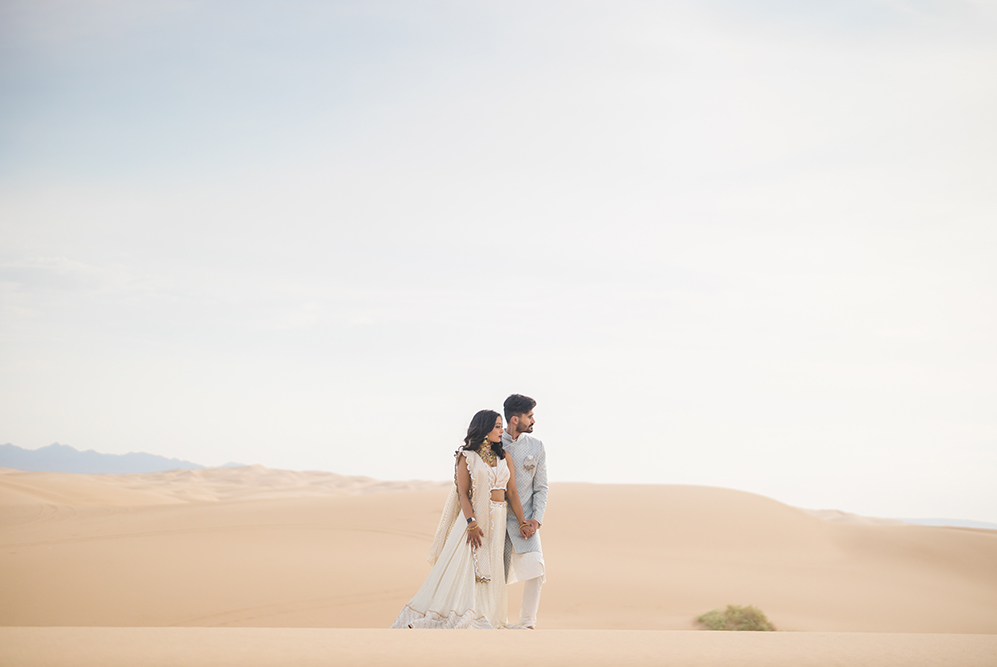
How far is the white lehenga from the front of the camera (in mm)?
5871

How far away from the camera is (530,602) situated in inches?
237

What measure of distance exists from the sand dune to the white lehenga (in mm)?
3788

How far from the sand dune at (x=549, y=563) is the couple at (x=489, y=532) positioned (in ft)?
12.6

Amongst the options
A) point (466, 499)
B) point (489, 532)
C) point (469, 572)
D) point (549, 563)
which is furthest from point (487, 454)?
point (549, 563)

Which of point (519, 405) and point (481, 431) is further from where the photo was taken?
point (519, 405)

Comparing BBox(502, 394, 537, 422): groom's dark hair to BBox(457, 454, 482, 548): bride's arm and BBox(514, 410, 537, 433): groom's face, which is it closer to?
BBox(514, 410, 537, 433): groom's face

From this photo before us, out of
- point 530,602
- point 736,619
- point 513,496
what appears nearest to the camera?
point 530,602

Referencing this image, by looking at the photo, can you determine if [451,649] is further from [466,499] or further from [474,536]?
[466,499]

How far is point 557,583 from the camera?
1204 centimetres

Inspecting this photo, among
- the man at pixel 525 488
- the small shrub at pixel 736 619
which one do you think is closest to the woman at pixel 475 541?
the man at pixel 525 488

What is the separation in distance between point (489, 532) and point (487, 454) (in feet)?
2.11

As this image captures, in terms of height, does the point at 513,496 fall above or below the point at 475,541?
above

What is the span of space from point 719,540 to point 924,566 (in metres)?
4.16

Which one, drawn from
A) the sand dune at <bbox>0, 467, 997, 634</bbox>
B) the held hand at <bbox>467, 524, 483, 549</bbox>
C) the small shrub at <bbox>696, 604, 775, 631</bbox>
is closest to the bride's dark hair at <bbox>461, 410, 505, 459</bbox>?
the held hand at <bbox>467, 524, 483, 549</bbox>
